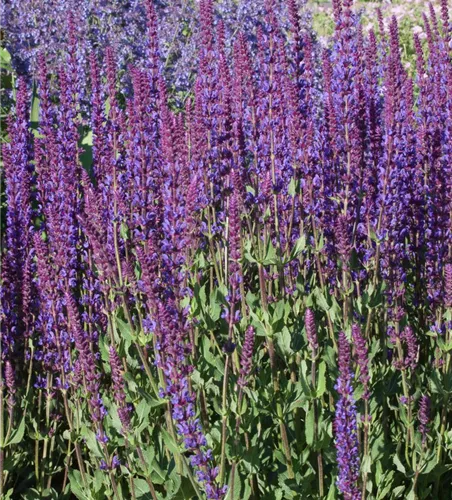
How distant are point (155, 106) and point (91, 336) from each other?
143 cm

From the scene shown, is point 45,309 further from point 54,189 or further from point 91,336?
point 54,189

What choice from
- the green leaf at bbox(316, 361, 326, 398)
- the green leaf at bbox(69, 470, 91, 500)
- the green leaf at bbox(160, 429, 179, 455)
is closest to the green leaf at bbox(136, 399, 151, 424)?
the green leaf at bbox(160, 429, 179, 455)

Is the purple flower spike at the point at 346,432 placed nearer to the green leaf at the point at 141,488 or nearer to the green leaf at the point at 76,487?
the green leaf at the point at 141,488

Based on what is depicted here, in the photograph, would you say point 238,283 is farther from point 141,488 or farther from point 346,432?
point 141,488

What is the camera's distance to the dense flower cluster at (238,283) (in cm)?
291

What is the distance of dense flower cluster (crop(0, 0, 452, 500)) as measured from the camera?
9.54ft

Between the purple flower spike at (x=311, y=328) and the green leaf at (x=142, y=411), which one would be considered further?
the green leaf at (x=142, y=411)

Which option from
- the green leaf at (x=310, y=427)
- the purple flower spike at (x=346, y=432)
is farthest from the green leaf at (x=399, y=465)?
the purple flower spike at (x=346, y=432)

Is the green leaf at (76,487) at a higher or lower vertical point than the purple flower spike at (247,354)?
lower

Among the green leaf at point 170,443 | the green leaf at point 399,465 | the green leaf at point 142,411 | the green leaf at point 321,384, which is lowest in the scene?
the green leaf at point 399,465

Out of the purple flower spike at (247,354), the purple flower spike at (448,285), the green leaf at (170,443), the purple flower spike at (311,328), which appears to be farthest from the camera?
the purple flower spike at (448,285)

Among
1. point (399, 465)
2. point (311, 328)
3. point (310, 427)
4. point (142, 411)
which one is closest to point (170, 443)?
point (142, 411)

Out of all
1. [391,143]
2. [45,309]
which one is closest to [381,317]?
[391,143]

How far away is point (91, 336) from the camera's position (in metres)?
3.40
